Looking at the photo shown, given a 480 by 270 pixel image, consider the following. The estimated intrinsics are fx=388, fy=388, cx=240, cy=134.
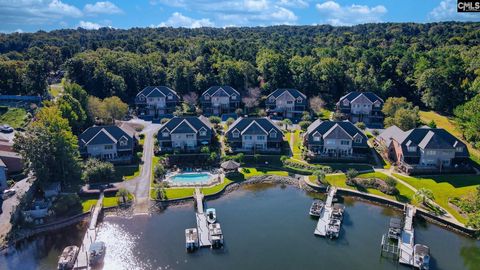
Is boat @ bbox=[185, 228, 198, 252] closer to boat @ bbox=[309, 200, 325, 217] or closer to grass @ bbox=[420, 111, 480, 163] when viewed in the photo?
boat @ bbox=[309, 200, 325, 217]

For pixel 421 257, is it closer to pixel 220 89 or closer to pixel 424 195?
pixel 424 195

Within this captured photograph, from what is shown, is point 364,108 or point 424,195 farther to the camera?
point 364,108

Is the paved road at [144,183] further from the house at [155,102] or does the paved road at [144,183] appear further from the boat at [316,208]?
the boat at [316,208]

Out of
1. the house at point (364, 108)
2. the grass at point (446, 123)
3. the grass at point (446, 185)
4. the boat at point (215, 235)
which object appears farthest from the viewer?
the house at point (364, 108)

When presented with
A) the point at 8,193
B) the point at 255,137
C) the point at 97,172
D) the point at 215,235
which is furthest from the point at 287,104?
the point at 8,193

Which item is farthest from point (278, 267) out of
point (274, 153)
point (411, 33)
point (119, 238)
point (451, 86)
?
point (411, 33)

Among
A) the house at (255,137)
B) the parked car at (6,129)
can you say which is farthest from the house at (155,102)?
the house at (255,137)

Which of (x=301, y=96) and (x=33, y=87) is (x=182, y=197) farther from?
(x=33, y=87)
